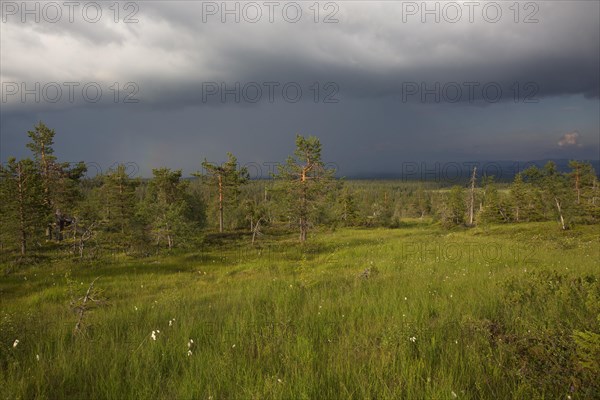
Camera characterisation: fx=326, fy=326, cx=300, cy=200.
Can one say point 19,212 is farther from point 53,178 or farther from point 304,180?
point 304,180

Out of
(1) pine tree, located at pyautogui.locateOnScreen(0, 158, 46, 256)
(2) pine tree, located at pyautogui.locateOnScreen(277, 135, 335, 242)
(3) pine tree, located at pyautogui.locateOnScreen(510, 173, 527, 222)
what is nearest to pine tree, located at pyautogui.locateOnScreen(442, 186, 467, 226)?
(3) pine tree, located at pyautogui.locateOnScreen(510, 173, 527, 222)

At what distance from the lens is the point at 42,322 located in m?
5.77

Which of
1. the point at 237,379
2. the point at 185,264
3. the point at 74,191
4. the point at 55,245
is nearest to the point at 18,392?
the point at 237,379

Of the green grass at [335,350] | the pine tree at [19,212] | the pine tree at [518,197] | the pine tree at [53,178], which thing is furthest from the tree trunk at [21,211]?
the pine tree at [518,197]

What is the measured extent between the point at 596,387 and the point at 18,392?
5.07 m

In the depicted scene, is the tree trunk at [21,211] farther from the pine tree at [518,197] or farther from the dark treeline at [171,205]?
the pine tree at [518,197]

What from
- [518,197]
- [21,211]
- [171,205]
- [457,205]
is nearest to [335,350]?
[171,205]

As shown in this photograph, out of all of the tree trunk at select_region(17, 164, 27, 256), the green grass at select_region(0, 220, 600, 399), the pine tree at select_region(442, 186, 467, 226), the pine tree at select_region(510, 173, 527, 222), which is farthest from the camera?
the pine tree at select_region(442, 186, 467, 226)

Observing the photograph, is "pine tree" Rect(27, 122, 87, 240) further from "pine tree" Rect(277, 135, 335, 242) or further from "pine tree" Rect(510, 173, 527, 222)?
"pine tree" Rect(510, 173, 527, 222)

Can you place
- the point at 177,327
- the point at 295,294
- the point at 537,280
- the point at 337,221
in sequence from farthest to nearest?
1. the point at 337,221
2. the point at 295,294
3. the point at 537,280
4. the point at 177,327

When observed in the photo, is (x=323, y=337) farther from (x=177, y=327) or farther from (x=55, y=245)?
(x=55, y=245)

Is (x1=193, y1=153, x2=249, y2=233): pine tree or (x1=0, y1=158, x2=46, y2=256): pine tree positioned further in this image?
(x1=193, y1=153, x2=249, y2=233): pine tree

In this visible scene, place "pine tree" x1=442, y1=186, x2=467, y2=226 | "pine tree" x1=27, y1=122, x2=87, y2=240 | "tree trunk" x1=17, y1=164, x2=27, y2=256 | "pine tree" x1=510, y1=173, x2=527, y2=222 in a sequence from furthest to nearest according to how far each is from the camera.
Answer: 1. "pine tree" x1=442, y1=186, x2=467, y2=226
2. "pine tree" x1=510, y1=173, x2=527, y2=222
3. "pine tree" x1=27, y1=122, x2=87, y2=240
4. "tree trunk" x1=17, y1=164, x2=27, y2=256

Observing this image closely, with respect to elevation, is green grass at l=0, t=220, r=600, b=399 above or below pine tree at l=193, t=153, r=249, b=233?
below
